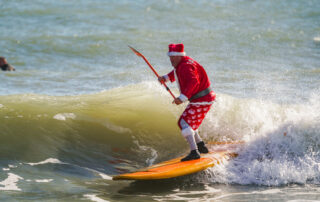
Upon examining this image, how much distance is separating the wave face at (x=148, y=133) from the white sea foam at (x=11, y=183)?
1.79 feet

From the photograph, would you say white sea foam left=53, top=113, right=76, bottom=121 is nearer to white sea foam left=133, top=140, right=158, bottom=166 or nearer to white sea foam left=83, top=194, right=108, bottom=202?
white sea foam left=133, top=140, right=158, bottom=166

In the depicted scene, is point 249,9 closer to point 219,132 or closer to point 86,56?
point 86,56

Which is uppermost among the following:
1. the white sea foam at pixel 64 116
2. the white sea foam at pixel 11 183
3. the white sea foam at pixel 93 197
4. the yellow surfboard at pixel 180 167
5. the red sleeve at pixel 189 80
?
the red sleeve at pixel 189 80

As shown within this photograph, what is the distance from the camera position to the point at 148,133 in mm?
7438

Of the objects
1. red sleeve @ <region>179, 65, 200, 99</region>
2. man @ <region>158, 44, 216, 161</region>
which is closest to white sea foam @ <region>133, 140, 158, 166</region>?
man @ <region>158, 44, 216, 161</region>

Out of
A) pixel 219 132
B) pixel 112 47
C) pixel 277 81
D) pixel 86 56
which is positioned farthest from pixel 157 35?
pixel 219 132

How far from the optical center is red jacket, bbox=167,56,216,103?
5500mm

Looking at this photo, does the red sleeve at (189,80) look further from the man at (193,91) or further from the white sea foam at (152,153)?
the white sea foam at (152,153)

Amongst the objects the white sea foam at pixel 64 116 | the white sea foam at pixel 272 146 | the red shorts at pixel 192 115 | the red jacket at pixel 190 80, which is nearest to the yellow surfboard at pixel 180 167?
the white sea foam at pixel 272 146

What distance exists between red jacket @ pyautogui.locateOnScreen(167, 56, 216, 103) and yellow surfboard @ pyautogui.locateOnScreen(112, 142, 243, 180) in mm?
721

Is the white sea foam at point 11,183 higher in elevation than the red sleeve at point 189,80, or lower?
lower

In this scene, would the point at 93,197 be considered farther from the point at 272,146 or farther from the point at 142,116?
the point at 142,116

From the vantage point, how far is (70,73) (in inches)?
514

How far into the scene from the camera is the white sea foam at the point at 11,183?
5.02 m
